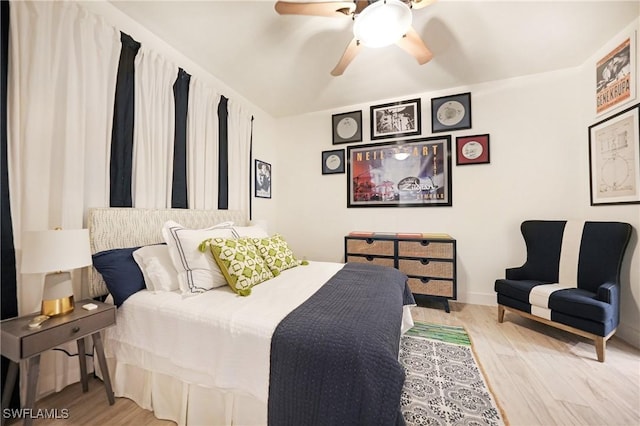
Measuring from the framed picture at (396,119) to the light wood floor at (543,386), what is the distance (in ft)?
7.97

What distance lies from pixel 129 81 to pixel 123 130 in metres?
0.39

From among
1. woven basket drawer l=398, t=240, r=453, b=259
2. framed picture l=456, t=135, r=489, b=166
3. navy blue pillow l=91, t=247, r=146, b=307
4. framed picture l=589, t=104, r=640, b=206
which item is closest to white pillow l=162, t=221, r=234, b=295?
navy blue pillow l=91, t=247, r=146, b=307

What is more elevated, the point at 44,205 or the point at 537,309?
the point at 44,205

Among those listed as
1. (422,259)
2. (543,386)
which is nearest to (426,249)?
(422,259)

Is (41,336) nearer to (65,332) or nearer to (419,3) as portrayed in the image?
(65,332)

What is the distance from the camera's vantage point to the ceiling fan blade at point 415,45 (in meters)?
1.76

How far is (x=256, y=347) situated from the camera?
1.05 meters

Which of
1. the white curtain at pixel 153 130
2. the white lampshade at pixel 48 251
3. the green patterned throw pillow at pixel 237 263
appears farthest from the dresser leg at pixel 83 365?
the white curtain at pixel 153 130

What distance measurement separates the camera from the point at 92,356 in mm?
1596

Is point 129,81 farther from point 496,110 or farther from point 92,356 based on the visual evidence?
point 496,110

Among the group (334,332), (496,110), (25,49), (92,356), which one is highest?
(496,110)

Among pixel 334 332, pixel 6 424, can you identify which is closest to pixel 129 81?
pixel 6 424

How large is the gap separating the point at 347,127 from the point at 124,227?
2862 mm

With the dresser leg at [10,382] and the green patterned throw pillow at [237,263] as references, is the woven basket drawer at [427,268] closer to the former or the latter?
the green patterned throw pillow at [237,263]
